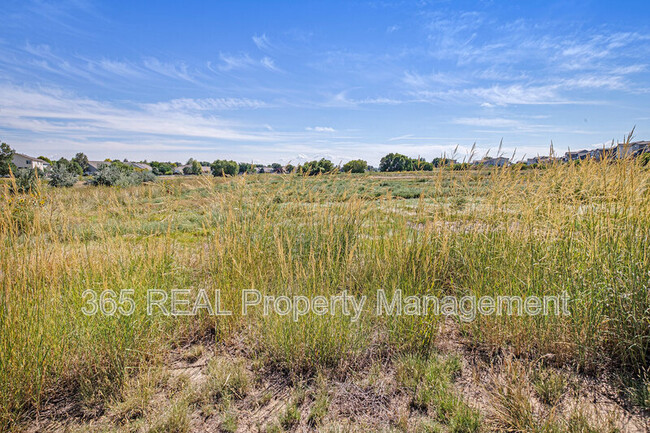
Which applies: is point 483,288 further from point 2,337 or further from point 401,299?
point 2,337

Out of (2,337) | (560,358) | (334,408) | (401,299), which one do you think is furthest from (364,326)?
(2,337)

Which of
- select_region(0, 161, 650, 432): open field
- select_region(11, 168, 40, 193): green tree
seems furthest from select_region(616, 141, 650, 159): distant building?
select_region(11, 168, 40, 193): green tree

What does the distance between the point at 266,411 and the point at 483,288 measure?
6.66 ft

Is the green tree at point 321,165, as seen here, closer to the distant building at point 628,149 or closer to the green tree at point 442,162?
the green tree at point 442,162

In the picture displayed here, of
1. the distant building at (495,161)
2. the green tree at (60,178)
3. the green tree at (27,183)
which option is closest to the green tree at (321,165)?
the distant building at (495,161)

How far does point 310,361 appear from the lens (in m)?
2.34

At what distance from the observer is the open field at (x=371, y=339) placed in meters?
1.89

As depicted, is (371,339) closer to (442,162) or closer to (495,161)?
(442,162)

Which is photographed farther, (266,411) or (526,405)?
(266,411)

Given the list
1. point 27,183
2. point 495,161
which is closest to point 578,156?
point 495,161

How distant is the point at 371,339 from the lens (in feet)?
8.43

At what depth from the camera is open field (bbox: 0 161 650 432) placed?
6.20 feet

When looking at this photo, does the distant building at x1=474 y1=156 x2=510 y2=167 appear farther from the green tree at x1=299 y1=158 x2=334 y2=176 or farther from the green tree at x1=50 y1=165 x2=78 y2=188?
the green tree at x1=50 y1=165 x2=78 y2=188

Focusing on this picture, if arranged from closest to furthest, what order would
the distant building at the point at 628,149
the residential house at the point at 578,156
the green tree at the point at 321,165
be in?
the distant building at the point at 628,149
the residential house at the point at 578,156
the green tree at the point at 321,165
